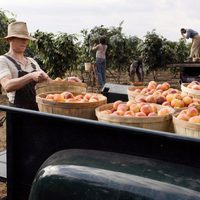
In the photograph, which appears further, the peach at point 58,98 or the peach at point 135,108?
the peach at point 58,98

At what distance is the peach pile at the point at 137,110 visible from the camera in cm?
238

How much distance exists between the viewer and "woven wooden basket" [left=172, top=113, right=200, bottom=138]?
2.10 metres

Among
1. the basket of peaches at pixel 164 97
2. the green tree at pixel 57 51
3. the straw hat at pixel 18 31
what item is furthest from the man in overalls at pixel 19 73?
the green tree at pixel 57 51

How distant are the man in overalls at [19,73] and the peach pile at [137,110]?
84cm

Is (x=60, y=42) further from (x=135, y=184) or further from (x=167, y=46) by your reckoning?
(x=135, y=184)

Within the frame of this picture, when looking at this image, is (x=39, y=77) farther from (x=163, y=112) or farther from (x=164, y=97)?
(x=163, y=112)

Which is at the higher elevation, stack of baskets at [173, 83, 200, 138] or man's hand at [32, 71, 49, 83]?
man's hand at [32, 71, 49, 83]

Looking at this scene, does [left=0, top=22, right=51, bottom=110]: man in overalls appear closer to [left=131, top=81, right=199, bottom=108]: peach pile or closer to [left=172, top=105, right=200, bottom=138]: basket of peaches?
[left=131, top=81, right=199, bottom=108]: peach pile

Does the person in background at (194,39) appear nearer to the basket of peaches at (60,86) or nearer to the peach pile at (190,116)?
the basket of peaches at (60,86)

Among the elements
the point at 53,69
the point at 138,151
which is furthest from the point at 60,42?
the point at 138,151

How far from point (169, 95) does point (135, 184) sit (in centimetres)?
140

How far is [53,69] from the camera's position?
601 inches

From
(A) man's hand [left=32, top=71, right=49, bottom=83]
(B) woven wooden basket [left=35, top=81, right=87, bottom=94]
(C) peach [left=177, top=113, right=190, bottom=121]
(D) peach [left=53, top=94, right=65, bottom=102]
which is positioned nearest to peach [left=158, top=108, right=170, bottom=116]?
(C) peach [left=177, top=113, right=190, bottom=121]

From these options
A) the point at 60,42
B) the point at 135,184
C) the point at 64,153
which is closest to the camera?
the point at 135,184
